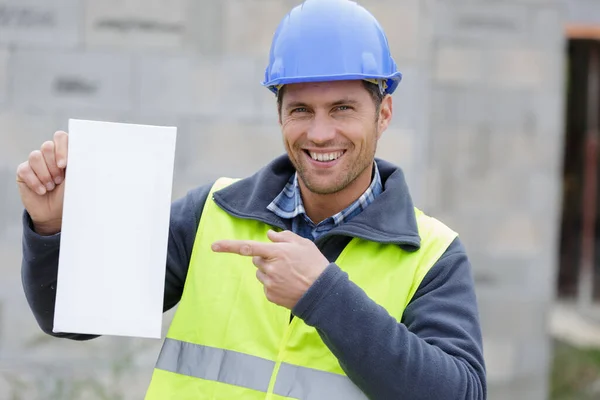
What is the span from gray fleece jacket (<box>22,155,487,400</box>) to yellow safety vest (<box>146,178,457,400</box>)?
5 centimetres

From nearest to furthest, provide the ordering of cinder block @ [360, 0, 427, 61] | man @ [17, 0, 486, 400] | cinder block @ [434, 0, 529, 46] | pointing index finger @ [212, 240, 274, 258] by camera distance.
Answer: pointing index finger @ [212, 240, 274, 258] → man @ [17, 0, 486, 400] → cinder block @ [360, 0, 427, 61] → cinder block @ [434, 0, 529, 46]

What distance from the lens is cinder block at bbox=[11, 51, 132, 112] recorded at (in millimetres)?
4742

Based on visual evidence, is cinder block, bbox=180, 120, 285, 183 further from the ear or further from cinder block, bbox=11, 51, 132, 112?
the ear

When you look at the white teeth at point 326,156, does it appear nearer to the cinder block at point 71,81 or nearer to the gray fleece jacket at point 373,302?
the gray fleece jacket at point 373,302

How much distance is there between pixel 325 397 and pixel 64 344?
8.67ft

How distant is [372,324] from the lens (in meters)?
2.22

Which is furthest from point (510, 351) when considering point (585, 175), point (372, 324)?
point (585, 175)

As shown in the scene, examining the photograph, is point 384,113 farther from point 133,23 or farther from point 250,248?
point 133,23

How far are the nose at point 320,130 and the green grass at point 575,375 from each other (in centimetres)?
516

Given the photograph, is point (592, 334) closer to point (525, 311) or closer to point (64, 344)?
point (525, 311)

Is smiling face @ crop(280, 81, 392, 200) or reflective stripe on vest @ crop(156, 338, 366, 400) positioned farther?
smiling face @ crop(280, 81, 392, 200)

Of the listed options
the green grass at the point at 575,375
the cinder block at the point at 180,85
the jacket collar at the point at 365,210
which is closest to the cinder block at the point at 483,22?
the cinder block at the point at 180,85

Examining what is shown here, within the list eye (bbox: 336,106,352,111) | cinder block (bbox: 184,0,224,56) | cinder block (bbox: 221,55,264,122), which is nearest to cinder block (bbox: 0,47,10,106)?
cinder block (bbox: 184,0,224,56)

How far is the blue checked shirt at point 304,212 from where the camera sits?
105 inches
